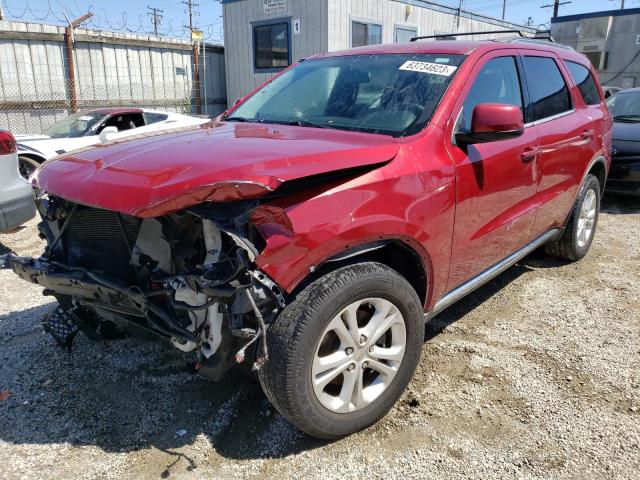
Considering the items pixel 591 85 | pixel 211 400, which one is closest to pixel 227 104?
pixel 591 85

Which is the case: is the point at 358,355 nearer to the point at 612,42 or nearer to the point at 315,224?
the point at 315,224

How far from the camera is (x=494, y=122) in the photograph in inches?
109

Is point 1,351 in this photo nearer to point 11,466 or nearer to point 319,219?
point 11,466

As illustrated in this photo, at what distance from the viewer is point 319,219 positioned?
2191mm

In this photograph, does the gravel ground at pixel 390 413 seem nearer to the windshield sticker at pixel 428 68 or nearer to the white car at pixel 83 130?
the windshield sticker at pixel 428 68

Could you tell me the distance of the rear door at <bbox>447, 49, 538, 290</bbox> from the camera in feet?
9.62

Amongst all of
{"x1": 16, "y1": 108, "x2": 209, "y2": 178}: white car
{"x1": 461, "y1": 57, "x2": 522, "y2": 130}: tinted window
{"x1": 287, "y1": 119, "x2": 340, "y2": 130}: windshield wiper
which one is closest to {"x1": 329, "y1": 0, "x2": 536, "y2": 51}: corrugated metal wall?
{"x1": 16, "y1": 108, "x2": 209, "y2": 178}: white car

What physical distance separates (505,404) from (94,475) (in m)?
2.05

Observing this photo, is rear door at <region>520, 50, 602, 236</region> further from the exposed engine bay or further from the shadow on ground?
the shadow on ground

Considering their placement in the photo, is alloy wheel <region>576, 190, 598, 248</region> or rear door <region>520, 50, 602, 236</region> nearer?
rear door <region>520, 50, 602, 236</region>

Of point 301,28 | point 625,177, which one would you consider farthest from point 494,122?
point 301,28

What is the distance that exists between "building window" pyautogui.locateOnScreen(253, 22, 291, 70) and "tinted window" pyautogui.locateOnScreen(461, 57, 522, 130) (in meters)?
11.0

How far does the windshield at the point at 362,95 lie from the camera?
2.93 meters

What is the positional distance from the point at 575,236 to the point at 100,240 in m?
3.92
